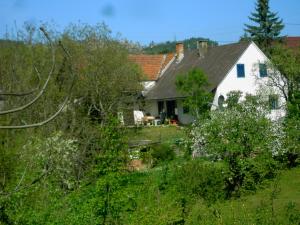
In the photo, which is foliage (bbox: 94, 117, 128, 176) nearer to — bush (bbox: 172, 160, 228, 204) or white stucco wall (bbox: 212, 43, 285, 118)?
bush (bbox: 172, 160, 228, 204)

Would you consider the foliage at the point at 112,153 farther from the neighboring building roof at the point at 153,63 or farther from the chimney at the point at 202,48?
the neighboring building roof at the point at 153,63

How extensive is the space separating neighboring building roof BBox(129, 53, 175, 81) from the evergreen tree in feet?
52.2

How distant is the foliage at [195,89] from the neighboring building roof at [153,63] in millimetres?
9373

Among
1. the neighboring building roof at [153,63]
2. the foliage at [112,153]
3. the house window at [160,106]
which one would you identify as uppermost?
the neighboring building roof at [153,63]

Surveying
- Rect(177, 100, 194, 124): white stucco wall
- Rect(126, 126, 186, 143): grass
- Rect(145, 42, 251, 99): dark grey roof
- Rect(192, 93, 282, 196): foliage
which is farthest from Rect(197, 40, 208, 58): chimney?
Rect(192, 93, 282, 196): foliage

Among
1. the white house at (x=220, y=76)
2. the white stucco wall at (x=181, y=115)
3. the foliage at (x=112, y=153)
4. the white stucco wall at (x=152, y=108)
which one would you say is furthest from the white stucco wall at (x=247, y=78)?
the foliage at (x=112, y=153)

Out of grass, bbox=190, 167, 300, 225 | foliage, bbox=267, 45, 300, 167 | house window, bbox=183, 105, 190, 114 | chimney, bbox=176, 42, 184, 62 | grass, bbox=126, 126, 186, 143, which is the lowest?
grass, bbox=190, 167, 300, 225

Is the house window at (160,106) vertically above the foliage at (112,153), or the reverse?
the house window at (160,106)

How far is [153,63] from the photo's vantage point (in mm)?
46625

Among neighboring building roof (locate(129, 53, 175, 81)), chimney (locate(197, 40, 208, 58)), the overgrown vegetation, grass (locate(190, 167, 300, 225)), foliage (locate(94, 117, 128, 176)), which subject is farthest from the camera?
neighboring building roof (locate(129, 53, 175, 81))

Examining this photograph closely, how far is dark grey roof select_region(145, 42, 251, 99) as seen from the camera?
3825 centimetres

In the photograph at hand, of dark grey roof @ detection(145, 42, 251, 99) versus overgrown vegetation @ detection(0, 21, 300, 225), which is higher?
dark grey roof @ detection(145, 42, 251, 99)

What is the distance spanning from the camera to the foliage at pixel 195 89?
33375 mm

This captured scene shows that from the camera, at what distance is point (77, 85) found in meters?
23.8
